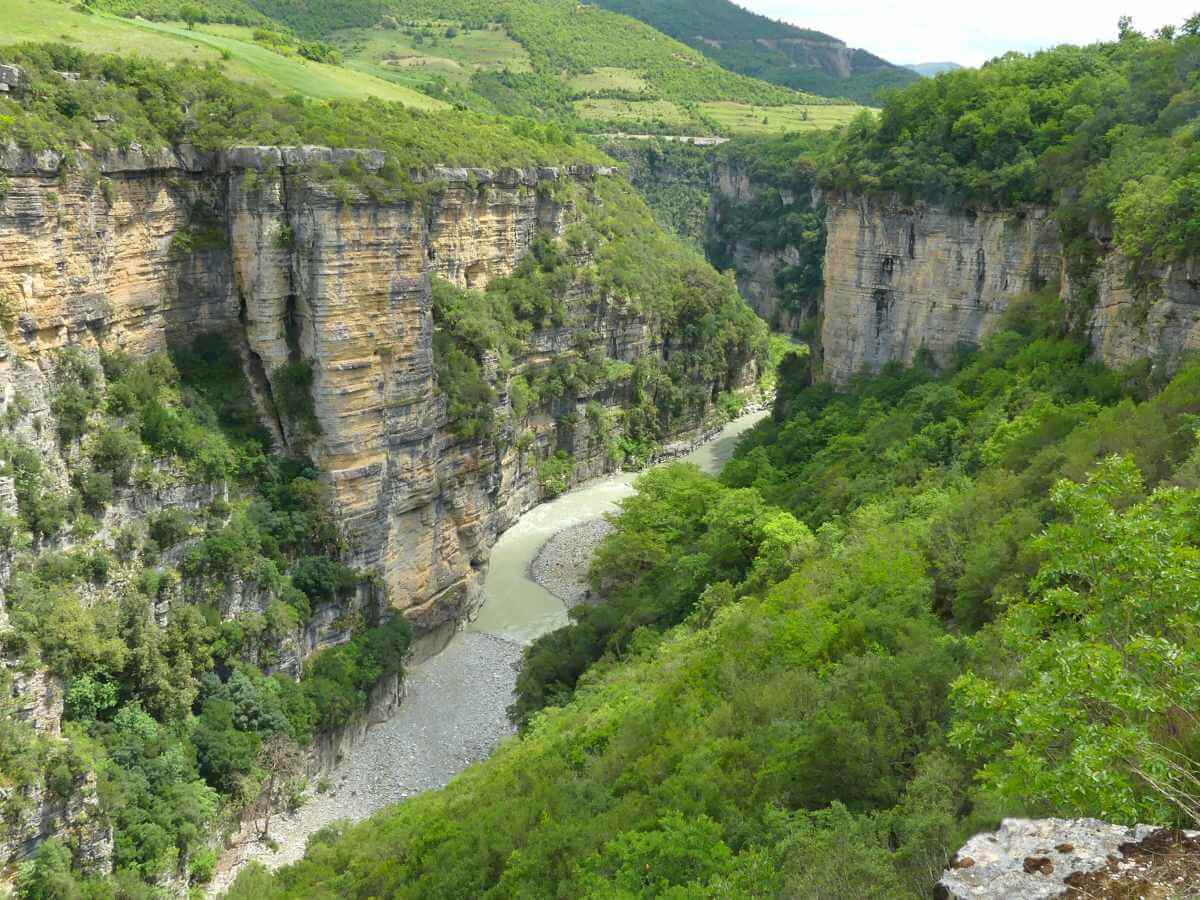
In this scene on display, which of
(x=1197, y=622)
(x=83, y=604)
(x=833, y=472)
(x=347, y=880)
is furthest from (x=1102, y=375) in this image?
(x=83, y=604)

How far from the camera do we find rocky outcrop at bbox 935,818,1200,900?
6203 mm

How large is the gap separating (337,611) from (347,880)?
12.8 metres

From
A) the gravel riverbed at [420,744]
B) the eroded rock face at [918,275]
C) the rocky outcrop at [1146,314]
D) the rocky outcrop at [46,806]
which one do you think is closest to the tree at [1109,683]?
the rocky outcrop at [1146,314]

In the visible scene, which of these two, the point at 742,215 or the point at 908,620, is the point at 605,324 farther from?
the point at 742,215

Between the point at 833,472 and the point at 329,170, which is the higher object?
the point at 329,170

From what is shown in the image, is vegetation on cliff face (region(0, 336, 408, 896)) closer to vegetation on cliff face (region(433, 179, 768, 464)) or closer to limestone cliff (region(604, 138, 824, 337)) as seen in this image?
vegetation on cliff face (region(433, 179, 768, 464))

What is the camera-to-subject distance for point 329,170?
92.6 feet

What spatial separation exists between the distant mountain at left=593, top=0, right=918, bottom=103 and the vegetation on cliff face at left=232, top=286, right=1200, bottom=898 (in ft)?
405

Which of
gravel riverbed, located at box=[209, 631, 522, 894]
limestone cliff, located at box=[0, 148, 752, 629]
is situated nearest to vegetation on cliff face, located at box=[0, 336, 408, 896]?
limestone cliff, located at box=[0, 148, 752, 629]

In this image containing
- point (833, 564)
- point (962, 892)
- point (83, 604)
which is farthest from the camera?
point (83, 604)

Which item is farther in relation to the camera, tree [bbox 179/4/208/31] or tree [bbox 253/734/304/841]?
tree [bbox 179/4/208/31]

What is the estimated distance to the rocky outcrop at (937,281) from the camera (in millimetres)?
24986

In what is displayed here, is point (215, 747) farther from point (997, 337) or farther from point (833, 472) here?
point (997, 337)

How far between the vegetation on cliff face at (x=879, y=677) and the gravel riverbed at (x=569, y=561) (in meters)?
6.49
